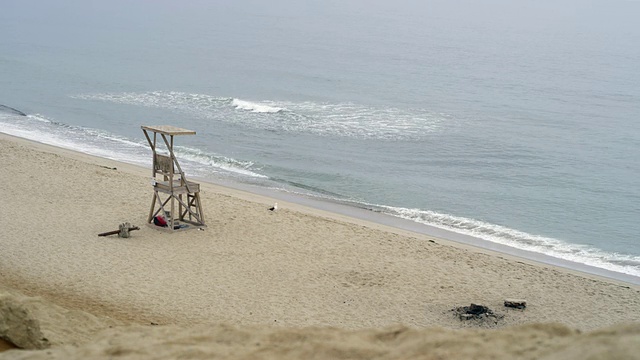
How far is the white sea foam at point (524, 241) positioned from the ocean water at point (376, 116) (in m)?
0.07

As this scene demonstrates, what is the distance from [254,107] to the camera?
121ft

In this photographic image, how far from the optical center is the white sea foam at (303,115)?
32969 millimetres

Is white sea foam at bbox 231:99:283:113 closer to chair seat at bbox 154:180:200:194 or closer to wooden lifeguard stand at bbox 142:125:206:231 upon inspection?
wooden lifeguard stand at bbox 142:125:206:231

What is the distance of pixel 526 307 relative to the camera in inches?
566

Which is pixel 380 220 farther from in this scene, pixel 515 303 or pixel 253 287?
pixel 253 287

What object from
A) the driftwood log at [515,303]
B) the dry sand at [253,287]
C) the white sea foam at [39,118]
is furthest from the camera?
the white sea foam at [39,118]

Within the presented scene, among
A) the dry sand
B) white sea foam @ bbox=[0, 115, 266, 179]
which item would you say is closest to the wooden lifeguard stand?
the dry sand

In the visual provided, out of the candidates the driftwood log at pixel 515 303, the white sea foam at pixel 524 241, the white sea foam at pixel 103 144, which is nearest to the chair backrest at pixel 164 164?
the driftwood log at pixel 515 303

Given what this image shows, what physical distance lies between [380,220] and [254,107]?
1636 centimetres

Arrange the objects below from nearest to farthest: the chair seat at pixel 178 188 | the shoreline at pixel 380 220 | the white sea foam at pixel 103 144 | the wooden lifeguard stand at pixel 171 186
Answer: the wooden lifeguard stand at pixel 171 186 → the chair seat at pixel 178 188 → the shoreline at pixel 380 220 → the white sea foam at pixel 103 144

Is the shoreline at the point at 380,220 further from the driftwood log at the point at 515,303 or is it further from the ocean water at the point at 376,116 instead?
the driftwood log at the point at 515,303

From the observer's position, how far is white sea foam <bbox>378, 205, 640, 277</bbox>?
19672 mm

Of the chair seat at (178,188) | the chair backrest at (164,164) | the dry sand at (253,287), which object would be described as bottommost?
the dry sand at (253,287)

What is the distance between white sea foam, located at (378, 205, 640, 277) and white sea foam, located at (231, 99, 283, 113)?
46.3ft
